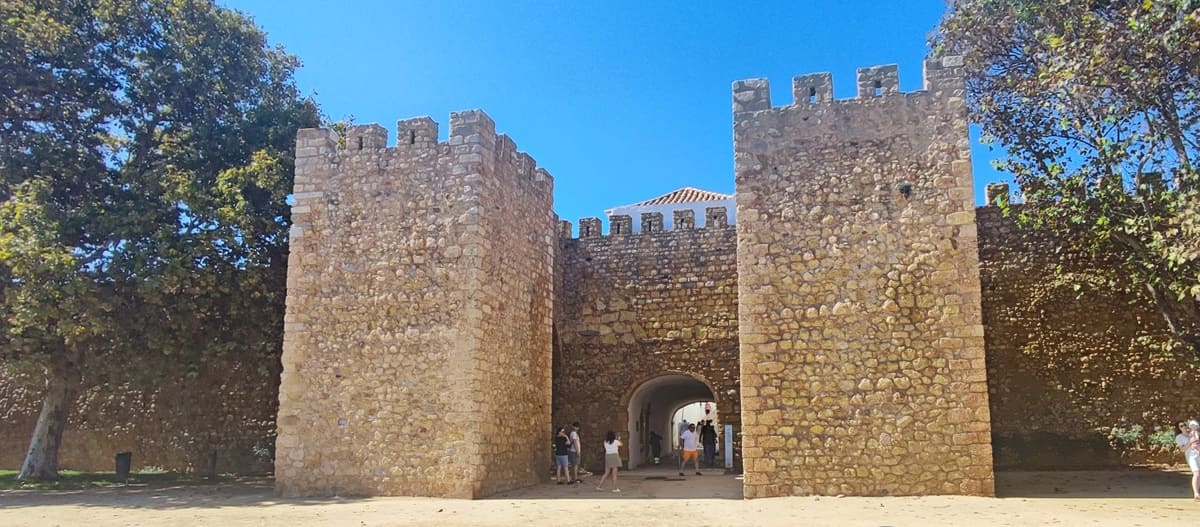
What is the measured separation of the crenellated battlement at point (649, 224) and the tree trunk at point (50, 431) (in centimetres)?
882

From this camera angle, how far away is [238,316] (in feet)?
48.6

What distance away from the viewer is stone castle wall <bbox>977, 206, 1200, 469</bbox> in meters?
14.6

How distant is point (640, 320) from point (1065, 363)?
7.13 m

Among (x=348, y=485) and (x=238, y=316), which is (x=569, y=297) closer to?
(x=238, y=316)

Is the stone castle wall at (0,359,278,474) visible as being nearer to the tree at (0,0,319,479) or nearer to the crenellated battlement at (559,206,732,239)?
the tree at (0,0,319,479)

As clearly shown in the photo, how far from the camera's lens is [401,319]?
1160cm

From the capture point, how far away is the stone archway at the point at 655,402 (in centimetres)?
1730

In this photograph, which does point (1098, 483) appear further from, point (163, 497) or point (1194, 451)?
point (163, 497)

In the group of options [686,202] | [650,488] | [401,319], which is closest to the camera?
[401,319]

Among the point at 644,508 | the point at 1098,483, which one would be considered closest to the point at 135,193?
the point at 644,508

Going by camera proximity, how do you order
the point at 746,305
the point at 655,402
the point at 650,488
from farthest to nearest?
1. the point at 655,402
2. the point at 650,488
3. the point at 746,305

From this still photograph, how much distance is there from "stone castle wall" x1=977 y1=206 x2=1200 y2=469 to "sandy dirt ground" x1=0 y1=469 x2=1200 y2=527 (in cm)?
166

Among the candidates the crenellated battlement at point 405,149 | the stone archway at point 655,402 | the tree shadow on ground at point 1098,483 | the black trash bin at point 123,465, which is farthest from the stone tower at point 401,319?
the tree shadow on ground at point 1098,483

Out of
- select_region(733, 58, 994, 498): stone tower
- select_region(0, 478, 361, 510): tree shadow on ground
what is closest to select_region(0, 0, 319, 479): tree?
select_region(0, 478, 361, 510): tree shadow on ground
